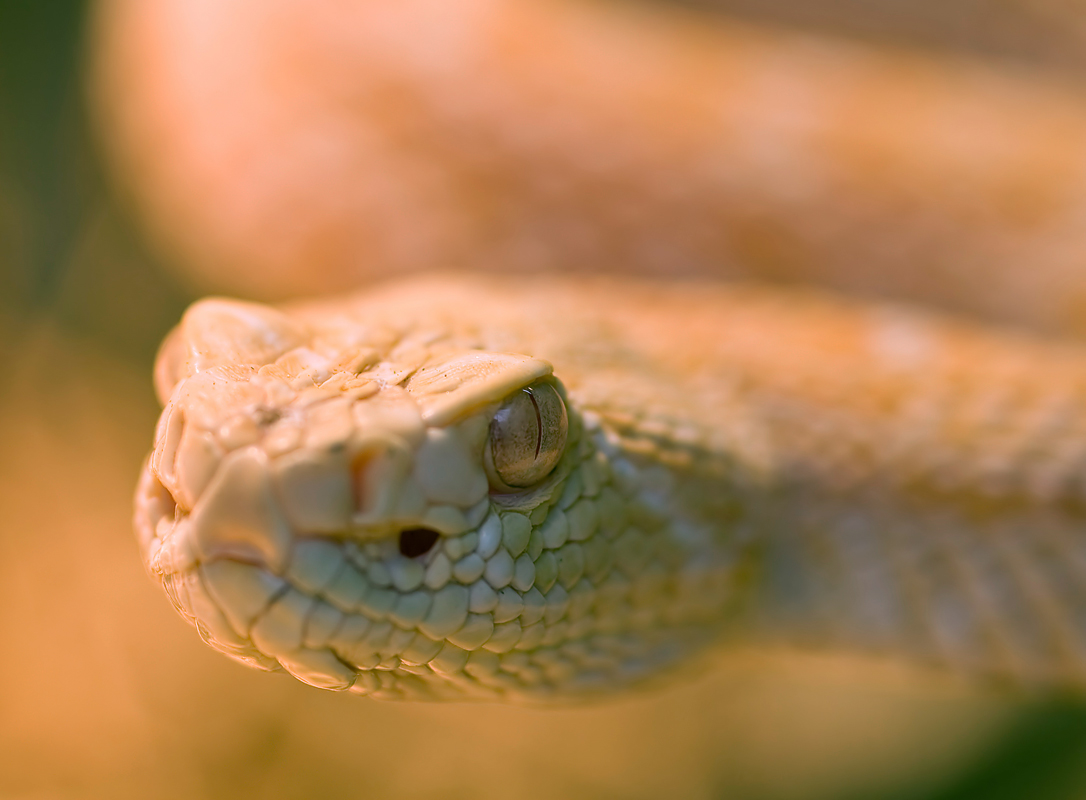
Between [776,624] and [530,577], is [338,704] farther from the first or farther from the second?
[530,577]

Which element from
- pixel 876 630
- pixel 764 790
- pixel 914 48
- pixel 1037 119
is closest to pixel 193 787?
pixel 764 790

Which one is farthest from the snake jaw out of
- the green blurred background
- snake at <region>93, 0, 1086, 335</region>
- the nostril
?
snake at <region>93, 0, 1086, 335</region>

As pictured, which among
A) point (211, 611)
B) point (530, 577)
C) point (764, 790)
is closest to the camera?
point (211, 611)

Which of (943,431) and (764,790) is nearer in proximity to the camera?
(943,431)

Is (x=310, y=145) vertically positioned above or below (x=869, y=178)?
below

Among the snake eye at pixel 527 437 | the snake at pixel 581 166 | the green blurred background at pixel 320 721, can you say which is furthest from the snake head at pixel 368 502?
the snake at pixel 581 166

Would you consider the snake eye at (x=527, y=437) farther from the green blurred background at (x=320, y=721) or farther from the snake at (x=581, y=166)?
the snake at (x=581, y=166)

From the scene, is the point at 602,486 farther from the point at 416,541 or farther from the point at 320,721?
the point at 320,721
